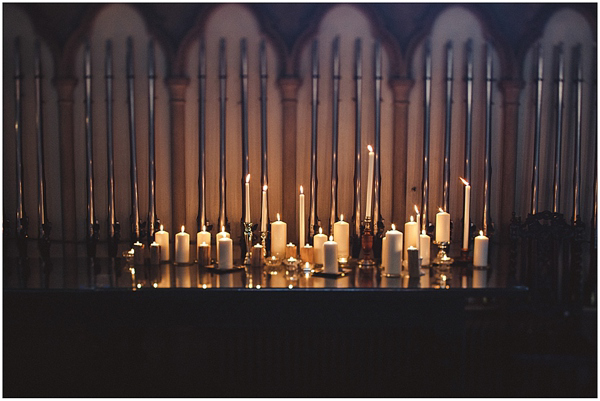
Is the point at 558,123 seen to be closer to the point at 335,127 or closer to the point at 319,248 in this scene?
the point at 335,127

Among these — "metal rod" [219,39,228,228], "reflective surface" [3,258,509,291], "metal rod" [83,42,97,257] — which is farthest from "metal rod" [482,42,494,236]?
"metal rod" [83,42,97,257]

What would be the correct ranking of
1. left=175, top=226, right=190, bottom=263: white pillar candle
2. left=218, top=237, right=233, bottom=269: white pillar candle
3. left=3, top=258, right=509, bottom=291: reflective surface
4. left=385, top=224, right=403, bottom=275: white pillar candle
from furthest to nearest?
left=175, top=226, right=190, bottom=263: white pillar candle → left=218, top=237, right=233, bottom=269: white pillar candle → left=385, top=224, right=403, bottom=275: white pillar candle → left=3, top=258, right=509, bottom=291: reflective surface

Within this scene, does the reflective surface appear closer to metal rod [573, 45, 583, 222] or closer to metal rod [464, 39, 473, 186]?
metal rod [464, 39, 473, 186]

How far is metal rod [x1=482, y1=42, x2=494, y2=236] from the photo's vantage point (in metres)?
3.33

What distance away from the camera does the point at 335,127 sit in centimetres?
338

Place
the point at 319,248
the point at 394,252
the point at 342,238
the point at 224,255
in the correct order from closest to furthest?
the point at 394,252 < the point at 224,255 < the point at 319,248 < the point at 342,238

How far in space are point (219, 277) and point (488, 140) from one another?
5.63 feet

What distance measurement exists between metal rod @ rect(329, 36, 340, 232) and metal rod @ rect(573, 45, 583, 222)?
1324mm

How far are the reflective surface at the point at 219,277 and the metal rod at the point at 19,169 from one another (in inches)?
14.8

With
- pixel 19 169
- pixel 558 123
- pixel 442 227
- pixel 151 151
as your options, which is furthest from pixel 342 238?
pixel 19 169

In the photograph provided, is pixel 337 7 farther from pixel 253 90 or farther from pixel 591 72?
pixel 591 72

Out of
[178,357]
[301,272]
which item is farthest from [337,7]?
[178,357]

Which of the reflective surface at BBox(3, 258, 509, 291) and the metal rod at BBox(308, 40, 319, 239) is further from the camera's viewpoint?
the metal rod at BBox(308, 40, 319, 239)

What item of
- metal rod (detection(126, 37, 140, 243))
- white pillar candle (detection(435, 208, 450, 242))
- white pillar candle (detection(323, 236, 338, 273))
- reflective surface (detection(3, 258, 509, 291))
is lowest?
reflective surface (detection(3, 258, 509, 291))
